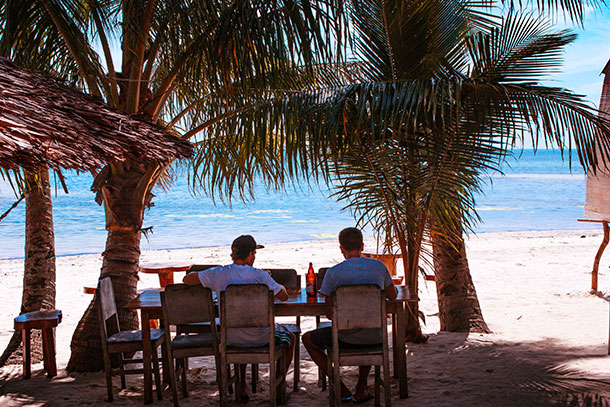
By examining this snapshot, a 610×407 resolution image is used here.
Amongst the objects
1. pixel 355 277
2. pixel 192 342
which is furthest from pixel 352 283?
pixel 192 342

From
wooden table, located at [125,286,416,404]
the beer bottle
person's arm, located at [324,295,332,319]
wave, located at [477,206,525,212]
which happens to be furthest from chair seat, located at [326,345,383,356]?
Result: wave, located at [477,206,525,212]

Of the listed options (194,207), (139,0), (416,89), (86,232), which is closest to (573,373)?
(416,89)

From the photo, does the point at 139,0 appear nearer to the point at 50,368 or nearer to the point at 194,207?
the point at 50,368

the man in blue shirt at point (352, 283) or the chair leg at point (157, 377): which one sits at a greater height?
the man in blue shirt at point (352, 283)

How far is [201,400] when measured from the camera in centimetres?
491

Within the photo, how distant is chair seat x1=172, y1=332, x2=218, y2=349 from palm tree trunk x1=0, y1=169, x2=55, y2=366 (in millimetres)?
2288

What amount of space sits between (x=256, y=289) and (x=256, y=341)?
1.48ft

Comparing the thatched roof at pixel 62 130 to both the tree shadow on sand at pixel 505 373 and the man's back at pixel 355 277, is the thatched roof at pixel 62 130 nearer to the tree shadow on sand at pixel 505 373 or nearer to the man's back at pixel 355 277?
the man's back at pixel 355 277

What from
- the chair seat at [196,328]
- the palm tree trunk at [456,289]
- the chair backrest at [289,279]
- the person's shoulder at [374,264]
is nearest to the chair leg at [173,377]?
the chair seat at [196,328]

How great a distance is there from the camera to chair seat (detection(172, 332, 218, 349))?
4730mm

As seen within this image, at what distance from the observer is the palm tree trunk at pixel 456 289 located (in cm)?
711

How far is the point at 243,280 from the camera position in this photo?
4.61 meters

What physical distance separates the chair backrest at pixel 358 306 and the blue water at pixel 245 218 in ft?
48.5

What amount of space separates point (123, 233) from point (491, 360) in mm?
3646
